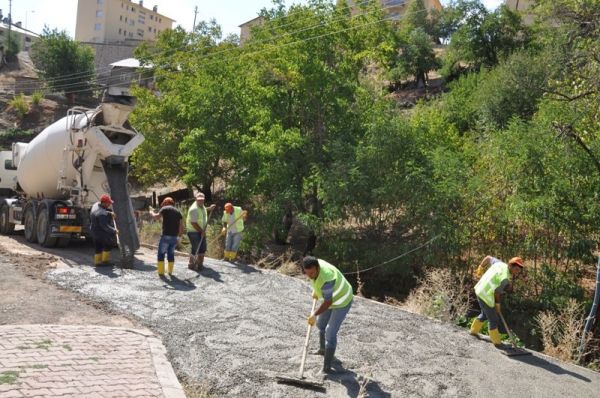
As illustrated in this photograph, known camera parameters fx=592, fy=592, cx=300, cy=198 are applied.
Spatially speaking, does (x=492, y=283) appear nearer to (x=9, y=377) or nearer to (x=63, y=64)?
(x=9, y=377)

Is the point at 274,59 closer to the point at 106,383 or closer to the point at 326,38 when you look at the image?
the point at 326,38

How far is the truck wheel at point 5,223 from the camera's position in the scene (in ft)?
56.9

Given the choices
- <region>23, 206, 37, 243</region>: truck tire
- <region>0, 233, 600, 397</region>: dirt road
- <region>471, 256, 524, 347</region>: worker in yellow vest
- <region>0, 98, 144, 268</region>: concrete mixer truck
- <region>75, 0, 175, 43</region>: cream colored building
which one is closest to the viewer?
<region>0, 233, 600, 397</region>: dirt road

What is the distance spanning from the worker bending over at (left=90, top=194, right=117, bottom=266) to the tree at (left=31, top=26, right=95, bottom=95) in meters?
40.5

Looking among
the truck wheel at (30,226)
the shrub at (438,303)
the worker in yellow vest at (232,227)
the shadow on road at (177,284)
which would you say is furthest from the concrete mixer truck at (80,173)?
the shrub at (438,303)

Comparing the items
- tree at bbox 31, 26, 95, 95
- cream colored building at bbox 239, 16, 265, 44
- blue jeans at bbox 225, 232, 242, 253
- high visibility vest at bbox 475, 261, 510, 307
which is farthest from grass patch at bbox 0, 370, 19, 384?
tree at bbox 31, 26, 95, 95

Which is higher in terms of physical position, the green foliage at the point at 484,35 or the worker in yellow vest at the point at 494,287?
the green foliage at the point at 484,35

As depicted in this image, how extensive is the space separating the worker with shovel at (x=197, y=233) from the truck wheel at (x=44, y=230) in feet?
14.2

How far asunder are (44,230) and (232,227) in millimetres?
4858

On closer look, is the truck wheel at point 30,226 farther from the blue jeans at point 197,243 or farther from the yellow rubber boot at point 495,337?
the yellow rubber boot at point 495,337

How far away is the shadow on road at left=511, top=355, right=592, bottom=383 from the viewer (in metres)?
7.79

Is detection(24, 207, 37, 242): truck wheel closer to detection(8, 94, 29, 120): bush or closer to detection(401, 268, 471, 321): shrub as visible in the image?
detection(401, 268, 471, 321): shrub

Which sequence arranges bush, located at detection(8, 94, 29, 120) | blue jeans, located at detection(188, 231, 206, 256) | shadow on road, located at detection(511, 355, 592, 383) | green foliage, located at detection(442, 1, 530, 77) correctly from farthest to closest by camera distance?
bush, located at detection(8, 94, 29, 120), green foliage, located at detection(442, 1, 530, 77), blue jeans, located at detection(188, 231, 206, 256), shadow on road, located at detection(511, 355, 592, 383)

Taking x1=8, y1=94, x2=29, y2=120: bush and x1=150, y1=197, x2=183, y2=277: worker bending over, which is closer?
x1=150, y1=197, x2=183, y2=277: worker bending over
